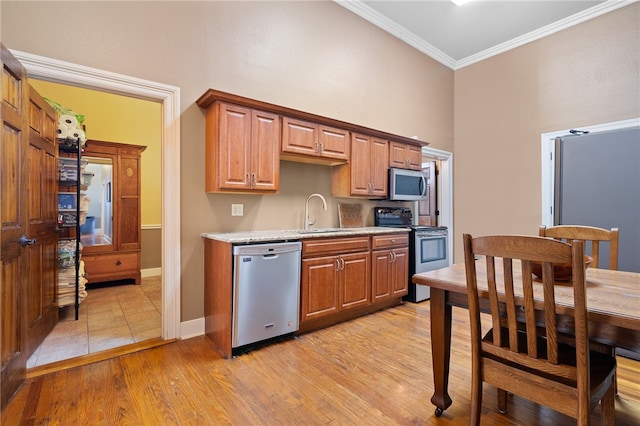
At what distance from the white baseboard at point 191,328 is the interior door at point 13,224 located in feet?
3.24

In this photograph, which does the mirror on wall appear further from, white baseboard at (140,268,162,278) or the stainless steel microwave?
the stainless steel microwave

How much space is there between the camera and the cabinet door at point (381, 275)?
3.30 meters

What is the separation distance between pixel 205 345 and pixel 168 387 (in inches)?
24.3

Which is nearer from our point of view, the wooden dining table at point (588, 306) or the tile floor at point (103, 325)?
the wooden dining table at point (588, 306)

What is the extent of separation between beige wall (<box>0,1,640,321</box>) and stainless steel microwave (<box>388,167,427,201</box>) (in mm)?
789

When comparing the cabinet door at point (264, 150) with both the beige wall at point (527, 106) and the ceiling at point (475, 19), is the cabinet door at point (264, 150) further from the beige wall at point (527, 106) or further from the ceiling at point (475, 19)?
the beige wall at point (527, 106)

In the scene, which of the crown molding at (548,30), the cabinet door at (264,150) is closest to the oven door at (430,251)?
Answer: the cabinet door at (264,150)

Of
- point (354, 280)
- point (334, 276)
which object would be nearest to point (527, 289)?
point (334, 276)

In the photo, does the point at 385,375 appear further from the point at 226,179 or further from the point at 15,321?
the point at 15,321

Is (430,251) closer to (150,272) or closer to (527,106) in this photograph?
(527,106)

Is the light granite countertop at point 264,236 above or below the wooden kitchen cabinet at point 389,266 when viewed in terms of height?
above

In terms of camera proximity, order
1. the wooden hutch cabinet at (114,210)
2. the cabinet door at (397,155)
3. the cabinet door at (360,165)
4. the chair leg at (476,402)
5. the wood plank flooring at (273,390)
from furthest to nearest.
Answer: the wooden hutch cabinet at (114,210), the cabinet door at (397,155), the cabinet door at (360,165), the wood plank flooring at (273,390), the chair leg at (476,402)

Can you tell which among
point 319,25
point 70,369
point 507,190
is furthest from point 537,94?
point 70,369

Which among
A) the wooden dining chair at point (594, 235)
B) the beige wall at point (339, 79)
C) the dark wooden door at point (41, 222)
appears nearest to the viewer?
the wooden dining chair at point (594, 235)
